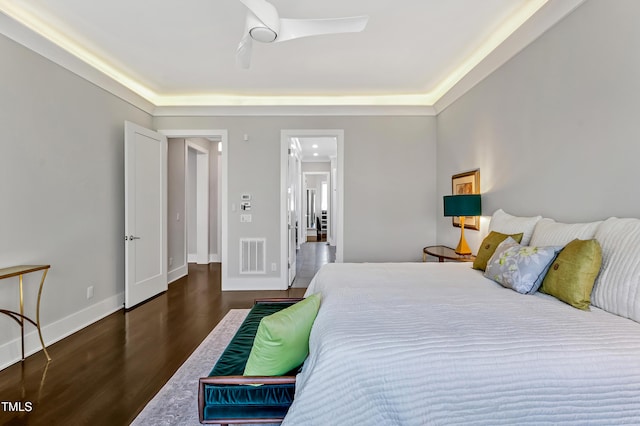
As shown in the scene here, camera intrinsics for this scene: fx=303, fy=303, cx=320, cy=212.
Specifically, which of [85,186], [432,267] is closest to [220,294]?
[85,186]

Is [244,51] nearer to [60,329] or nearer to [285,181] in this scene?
[285,181]

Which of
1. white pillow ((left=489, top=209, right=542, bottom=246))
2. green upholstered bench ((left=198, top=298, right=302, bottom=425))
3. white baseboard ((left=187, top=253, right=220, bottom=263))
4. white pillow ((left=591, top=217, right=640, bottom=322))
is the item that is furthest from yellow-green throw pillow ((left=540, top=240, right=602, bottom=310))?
white baseboard ((left=187, top=253, right=220, bottom=263))

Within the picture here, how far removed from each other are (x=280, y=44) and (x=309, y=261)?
4.73 m

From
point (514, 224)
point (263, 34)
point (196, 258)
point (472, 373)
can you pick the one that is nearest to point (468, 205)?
point (514, 224)

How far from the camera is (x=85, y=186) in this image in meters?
3.20

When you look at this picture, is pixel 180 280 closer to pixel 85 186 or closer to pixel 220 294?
pixel 220 294

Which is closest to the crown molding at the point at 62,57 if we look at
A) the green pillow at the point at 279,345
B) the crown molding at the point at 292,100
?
the crown molding at the point at 292,100

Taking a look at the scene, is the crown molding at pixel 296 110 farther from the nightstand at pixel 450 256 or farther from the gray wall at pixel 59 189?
the nightstand at pixel 450 256

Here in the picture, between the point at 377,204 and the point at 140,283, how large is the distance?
11.0ft

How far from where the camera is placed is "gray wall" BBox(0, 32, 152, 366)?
2.43 meters

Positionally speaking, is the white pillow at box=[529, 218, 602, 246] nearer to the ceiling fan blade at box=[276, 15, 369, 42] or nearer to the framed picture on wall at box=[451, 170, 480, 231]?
the framed picture on wall at box=[451, 170, 480, 231]

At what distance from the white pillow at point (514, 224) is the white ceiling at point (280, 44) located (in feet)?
5.42

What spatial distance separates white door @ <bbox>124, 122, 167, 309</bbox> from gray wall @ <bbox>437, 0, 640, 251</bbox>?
405cm

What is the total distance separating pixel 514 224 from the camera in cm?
238
